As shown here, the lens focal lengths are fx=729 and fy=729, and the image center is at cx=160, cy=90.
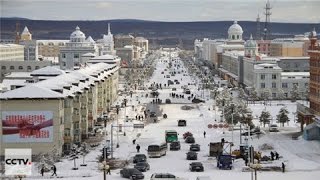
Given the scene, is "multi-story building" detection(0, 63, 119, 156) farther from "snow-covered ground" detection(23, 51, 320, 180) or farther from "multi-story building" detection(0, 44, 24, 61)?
"multi-story building" detection(0, 44, 24, 61)

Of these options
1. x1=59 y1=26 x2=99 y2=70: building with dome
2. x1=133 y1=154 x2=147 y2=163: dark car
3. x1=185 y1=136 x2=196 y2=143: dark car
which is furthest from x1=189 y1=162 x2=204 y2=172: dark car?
x1=59 y1=26 x2=99 y2=70: building with dome

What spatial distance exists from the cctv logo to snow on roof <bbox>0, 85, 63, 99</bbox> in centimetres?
127

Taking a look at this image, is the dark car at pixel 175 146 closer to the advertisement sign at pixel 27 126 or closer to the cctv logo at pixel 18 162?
the advertisement sign at pixel 27 126

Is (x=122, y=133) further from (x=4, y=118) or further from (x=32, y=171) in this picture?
(x=32, y=171)

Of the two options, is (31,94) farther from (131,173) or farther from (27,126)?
(131,173)

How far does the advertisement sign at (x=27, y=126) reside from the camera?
1717 cm

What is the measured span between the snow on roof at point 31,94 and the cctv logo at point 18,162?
1.27m

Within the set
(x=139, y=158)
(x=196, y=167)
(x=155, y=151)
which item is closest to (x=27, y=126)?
(x=139, y=158)

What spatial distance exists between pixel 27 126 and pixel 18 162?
1761 millimetres

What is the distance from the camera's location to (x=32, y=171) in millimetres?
14992

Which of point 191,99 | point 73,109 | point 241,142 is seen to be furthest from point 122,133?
point 191,99

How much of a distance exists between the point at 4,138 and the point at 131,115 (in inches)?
410

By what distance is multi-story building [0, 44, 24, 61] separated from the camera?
2296 inches

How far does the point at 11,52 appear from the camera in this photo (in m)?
60.6
